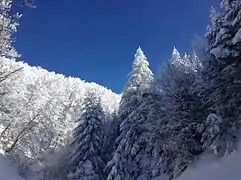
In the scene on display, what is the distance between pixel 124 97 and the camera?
35.1m

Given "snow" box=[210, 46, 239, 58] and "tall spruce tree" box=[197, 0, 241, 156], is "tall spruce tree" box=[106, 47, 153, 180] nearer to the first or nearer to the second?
"tall spruce tree" box=[197, 0, 241, 156]

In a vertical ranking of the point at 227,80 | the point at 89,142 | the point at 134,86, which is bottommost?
the point at 227,80

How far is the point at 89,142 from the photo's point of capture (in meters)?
36.7

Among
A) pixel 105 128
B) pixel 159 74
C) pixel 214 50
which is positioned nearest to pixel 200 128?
pixel 214 50

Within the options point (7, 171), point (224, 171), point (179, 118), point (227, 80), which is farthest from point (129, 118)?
point (224, 171)

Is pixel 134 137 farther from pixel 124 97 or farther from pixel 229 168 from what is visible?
pixel 229 168

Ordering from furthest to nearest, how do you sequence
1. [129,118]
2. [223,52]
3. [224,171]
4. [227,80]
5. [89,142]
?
[89,142], [129,118], [227,80], [223,52], [224,171]

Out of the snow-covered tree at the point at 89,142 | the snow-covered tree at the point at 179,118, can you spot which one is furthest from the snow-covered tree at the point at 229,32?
the snow-covered tree at the point at 89,142

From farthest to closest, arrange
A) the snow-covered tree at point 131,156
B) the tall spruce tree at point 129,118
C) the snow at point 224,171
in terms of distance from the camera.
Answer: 1. the tall spruce tree at point 129,118
2. the snow-covered tree at point 131,156
3. the snow at point 224,171

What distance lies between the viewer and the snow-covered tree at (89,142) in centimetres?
3606

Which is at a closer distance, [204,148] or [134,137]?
[204,148]

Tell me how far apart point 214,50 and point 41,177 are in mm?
29208

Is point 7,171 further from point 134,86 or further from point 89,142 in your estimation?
point 89,142

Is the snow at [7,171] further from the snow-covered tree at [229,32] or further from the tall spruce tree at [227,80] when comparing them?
the snow-covered tree at [229,32]
